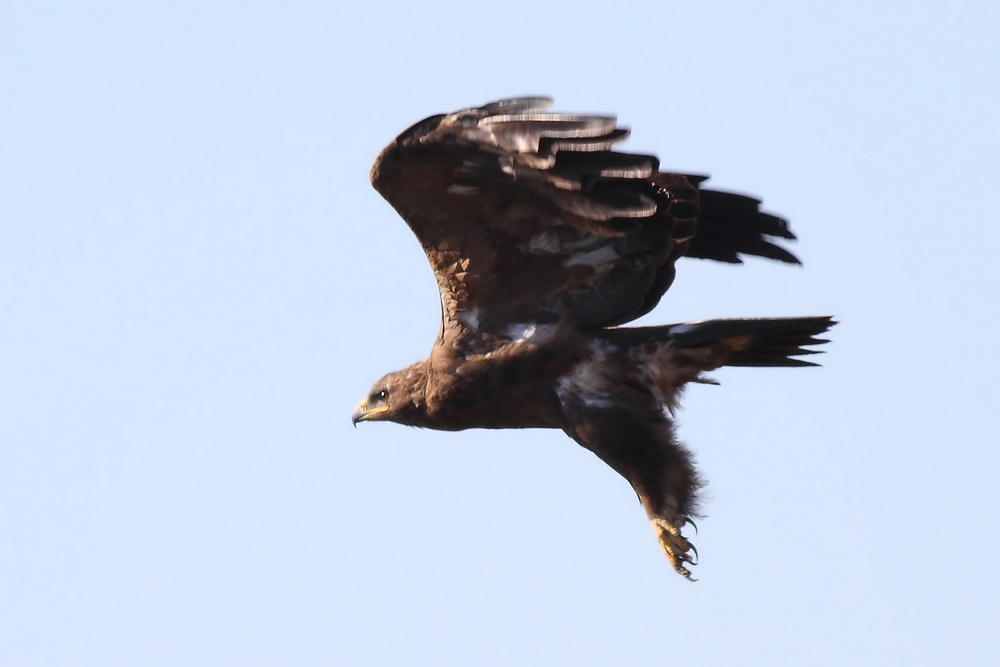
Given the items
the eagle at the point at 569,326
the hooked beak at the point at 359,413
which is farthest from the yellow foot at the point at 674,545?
the hooked beak at the point at 359,413

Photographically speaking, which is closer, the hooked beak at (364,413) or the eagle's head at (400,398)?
the eagle's head at (400,398)

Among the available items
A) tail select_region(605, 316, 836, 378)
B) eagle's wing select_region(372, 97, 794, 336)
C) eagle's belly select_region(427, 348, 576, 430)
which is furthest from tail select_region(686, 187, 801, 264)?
eagle's belly select_region(427, 348, 576, 430)

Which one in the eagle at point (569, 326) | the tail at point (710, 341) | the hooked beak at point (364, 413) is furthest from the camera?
the hooked beak at point (364, 413)

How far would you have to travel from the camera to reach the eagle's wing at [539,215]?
28.4 ft

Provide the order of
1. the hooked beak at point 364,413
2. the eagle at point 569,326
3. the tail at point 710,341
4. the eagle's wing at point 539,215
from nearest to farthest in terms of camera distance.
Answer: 1. the eagle's wing at point 539,215
2. the eagle at point 569,326
3. the tail at point 710,341
4. the hooked beak at point 364,413

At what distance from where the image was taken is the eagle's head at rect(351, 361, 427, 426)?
10.7 metres

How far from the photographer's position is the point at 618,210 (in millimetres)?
8789

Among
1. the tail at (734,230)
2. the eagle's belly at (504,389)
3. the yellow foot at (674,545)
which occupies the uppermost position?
the tail at (734,230)

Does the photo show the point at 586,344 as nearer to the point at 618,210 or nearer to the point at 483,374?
the point at 483,374

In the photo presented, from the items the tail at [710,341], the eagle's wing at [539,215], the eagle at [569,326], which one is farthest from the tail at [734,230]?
the tail at [710,341]

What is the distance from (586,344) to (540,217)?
83cm

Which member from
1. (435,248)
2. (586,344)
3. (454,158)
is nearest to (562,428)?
(586,344)

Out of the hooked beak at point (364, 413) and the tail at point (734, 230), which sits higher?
the tail at point (734, 230)

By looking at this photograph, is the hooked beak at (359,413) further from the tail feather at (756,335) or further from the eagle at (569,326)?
the tail feather at (756,335)
